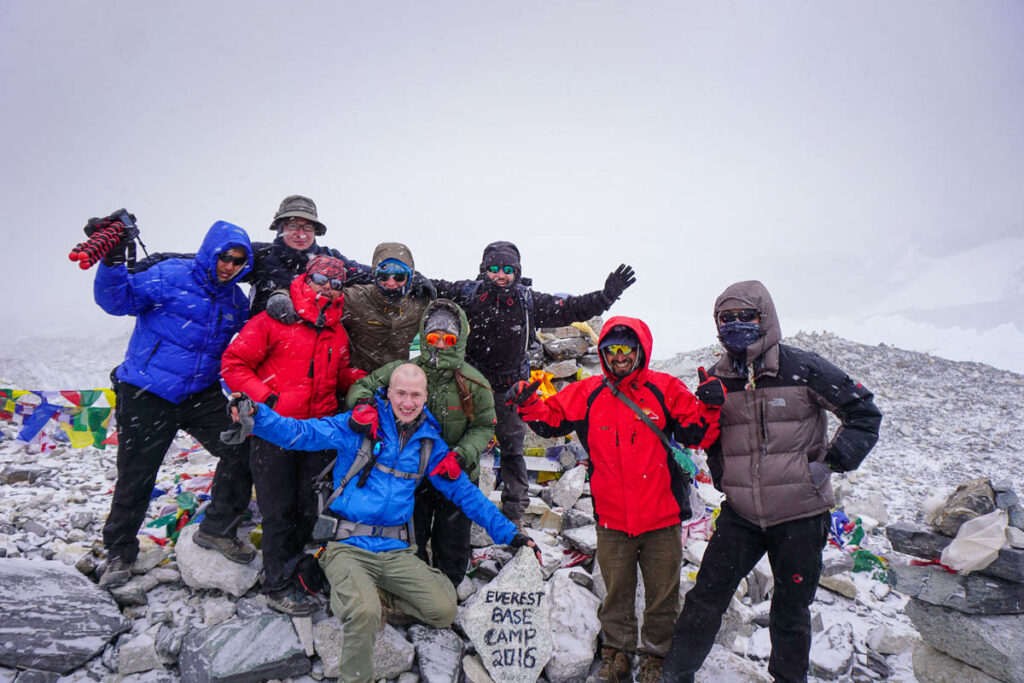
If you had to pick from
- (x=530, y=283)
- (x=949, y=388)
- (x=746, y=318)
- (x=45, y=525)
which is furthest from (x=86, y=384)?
(x=949, y=388)

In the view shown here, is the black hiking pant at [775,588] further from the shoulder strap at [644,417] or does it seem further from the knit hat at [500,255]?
the knit hat at [500,255]

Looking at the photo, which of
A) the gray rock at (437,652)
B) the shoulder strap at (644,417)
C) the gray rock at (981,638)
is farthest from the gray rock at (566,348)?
the gray rock at (981,638)

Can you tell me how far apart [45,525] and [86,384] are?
1199 centimetres

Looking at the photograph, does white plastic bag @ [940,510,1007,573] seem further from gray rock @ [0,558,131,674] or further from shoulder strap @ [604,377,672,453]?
gray rock @ [0,558,131,674]

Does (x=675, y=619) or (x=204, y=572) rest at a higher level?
(x=675, y=619)

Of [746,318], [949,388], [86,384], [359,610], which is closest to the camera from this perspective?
[359,610]

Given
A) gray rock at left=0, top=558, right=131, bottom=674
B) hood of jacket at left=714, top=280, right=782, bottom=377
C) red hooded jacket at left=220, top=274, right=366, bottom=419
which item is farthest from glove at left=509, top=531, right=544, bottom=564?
gray rock at left=0, top=558, right=131, bottom=674

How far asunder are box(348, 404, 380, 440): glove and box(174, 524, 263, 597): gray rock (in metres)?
1.91

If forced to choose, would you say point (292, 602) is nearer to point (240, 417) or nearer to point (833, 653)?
point (240, 417)

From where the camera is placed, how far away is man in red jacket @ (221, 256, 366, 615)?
13.4ft

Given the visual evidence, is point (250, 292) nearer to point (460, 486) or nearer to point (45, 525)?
point (460, 486)

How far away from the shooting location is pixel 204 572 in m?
4.32

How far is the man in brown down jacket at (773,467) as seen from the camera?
11.1ft

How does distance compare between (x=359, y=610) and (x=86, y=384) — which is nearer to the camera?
(x=359, y=610)
